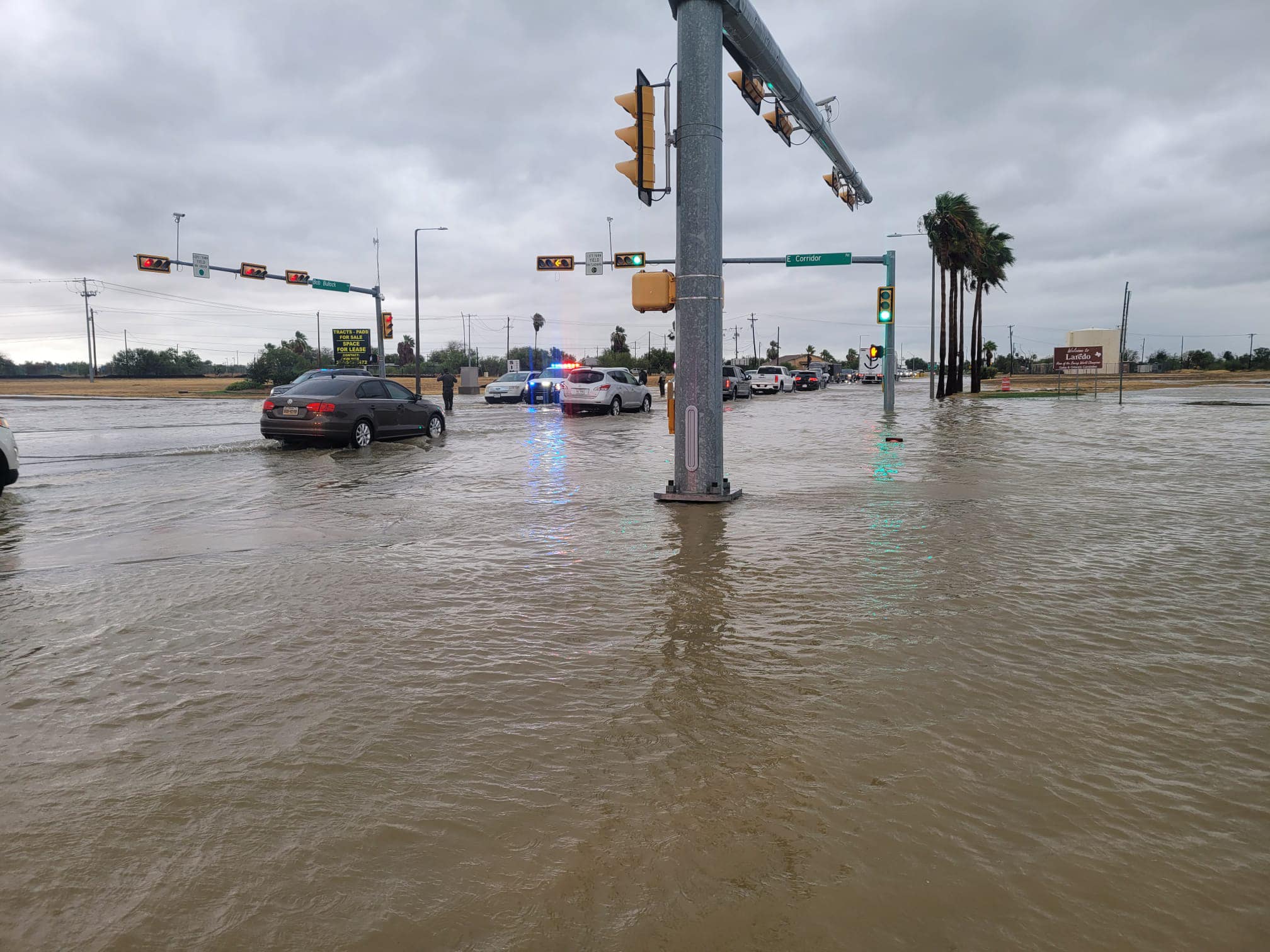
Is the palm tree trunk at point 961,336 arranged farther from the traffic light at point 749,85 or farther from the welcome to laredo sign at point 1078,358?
the traffic light at point 749,85

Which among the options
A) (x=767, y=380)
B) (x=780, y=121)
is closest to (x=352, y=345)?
(x=767, y=380)

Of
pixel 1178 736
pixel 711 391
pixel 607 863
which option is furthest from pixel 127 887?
pixel 711 391

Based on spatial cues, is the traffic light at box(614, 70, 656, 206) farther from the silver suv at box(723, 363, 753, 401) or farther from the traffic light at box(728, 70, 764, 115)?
the silver suv at box(723, 363, 753, 401)

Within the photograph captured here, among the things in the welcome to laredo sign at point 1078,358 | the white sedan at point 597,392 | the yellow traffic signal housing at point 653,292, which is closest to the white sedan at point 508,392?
the white sedan at point 597,392

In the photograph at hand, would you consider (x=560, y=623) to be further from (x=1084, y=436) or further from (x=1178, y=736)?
(x=1084, y=436)

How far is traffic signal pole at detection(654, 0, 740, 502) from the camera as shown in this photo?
34.2ft

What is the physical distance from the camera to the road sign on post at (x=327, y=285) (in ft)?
150

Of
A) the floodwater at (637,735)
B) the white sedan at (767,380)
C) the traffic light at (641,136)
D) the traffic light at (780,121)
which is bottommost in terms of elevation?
the floodwater at (637,735)

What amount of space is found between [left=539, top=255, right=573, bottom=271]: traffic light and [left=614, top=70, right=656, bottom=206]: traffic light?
104ft

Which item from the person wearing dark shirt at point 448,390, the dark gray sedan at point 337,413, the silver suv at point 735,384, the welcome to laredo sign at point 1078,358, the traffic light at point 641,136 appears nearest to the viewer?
the traffic light at point 641,136

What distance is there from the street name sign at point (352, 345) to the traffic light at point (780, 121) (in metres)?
39.4

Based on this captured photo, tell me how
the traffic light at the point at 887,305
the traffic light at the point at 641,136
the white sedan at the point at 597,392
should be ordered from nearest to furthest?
the traffic light at the point at 641,136
the white sedan at the point at 597,392
the traffic light at the point at 887,305

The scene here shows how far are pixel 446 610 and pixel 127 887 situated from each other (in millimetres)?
3102

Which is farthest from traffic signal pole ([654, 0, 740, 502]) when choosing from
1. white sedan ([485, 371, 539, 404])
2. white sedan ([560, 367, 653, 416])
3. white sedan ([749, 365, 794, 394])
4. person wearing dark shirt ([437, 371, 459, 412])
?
white sedan ([749, 365, 794, 394])
